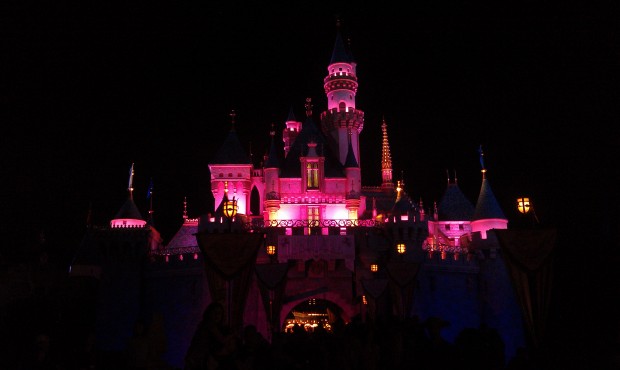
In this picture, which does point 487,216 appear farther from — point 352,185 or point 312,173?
point 312,173

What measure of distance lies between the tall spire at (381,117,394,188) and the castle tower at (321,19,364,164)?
212 inches

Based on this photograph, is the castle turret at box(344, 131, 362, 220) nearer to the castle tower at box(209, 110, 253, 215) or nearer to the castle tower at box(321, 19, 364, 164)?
the castle tower at box(321, 19, 364, 164)

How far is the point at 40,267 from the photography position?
37781mm

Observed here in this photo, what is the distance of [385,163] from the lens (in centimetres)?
4775

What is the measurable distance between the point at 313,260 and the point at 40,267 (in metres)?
18.0

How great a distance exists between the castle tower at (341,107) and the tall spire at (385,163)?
17.7 feet

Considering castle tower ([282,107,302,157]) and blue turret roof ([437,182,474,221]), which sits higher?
castle tower ([282,107,302,157])

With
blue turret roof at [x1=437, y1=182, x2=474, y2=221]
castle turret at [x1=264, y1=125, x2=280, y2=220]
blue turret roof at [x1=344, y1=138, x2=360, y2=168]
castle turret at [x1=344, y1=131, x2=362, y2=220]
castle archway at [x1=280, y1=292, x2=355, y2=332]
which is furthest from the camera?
blue turret roof at [x1=437, y1=182, x2=474, y2=221]

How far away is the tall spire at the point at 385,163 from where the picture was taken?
46487mm

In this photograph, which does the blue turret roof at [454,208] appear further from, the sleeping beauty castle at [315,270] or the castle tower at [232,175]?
the castle tower at [232,175]

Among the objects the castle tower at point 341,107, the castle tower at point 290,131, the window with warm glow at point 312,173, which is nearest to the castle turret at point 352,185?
the window with warm glow at point 312,173

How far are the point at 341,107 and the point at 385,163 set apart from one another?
26.8 feet

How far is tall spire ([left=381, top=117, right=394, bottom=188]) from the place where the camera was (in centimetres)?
4649

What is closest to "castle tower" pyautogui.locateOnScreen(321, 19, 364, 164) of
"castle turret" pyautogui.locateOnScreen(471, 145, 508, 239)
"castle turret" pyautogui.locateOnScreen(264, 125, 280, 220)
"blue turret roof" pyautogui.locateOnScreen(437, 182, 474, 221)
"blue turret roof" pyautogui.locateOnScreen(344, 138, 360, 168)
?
"blue turret roof" pyautogui.locateOnScreen(344, 138, 360, 168)
